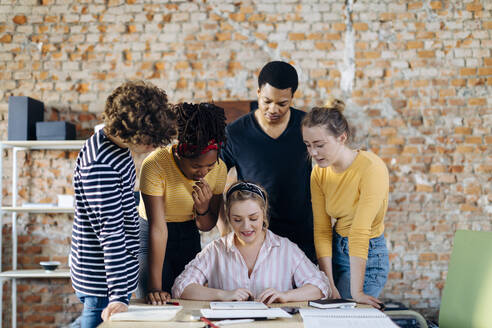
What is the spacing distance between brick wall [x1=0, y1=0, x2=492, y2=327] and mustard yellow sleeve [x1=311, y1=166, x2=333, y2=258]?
1.75m

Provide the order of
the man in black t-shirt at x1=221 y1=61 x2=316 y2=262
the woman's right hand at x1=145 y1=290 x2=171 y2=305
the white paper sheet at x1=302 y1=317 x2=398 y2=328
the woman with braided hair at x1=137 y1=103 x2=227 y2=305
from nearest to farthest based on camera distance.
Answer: the white paper sheet at x1=302 y1=317 x2=398 y2=328
the woman's right hand at x1=145 y1=290 x2=171 y2=305
the woman with braided hair at x1=137 y1=103 x2=227 y2=305
the man in black t-shirt at x1=221 y1=61 x2=316 y2=262

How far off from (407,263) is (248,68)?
6.38 feet

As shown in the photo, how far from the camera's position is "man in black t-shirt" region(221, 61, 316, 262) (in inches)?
80.7

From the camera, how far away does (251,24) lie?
3.66 metres

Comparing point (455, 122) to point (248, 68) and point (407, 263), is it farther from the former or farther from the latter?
point (248, 68)

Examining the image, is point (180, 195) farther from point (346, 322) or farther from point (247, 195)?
point (346, 322)

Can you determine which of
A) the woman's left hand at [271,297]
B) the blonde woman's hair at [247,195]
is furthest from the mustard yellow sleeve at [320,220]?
the woman's left hand at [271,297]

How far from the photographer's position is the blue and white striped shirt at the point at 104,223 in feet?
4.69

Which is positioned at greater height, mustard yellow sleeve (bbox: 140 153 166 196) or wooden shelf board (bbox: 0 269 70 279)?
mustard yellow sleeve (bbox: 140 153 166 196)

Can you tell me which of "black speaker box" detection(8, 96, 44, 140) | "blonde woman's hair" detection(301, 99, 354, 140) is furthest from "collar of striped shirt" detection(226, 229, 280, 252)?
"black speaker box" detection(8, 96, 44, 140)

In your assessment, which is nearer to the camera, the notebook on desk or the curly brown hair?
the notebook on desk

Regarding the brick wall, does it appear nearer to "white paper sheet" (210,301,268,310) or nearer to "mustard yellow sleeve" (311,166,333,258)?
"mustard yellow sleeve" (311,166,333,258)

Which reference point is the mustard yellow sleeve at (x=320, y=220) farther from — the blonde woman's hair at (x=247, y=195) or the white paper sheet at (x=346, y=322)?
the white paper sheet at (x=346, y=322)

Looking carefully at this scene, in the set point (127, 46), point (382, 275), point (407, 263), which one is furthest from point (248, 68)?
point (382, 275)
